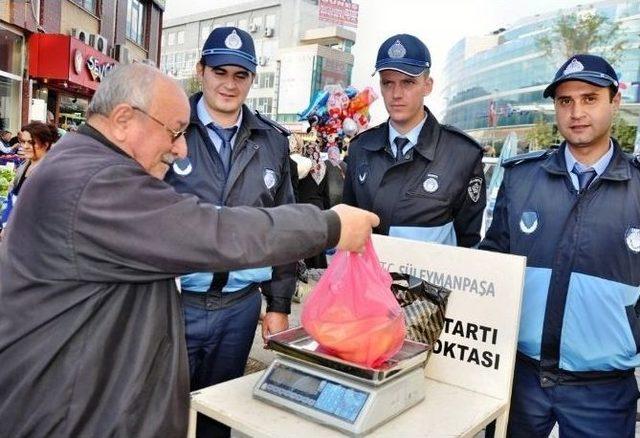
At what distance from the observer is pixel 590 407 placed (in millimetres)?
1978

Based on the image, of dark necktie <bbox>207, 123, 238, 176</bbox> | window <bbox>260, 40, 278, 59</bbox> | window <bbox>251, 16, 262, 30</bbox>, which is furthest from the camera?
window <bbox>251, 16, 262, 30</bbox>

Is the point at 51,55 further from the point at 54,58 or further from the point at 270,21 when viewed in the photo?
the point at 270,21

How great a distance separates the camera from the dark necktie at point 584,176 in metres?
2.07

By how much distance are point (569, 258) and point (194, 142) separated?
1.59 meters

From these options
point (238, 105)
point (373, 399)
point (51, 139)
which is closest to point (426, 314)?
point (373, 399)

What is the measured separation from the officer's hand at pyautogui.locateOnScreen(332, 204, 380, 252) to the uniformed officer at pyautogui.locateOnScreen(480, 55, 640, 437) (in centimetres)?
89

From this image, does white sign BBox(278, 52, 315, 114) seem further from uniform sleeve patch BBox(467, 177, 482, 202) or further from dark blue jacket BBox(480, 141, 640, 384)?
dark blue jacket BBox(480, 141, 640, 384)

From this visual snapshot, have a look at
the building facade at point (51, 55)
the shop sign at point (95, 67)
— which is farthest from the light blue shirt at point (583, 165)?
the shop sign at point (95, 67)

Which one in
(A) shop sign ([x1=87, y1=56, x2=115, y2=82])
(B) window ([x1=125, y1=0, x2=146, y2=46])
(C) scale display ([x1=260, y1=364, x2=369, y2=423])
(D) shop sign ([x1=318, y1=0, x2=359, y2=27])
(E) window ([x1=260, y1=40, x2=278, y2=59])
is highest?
(E) window ([x1=260, y1=40, x2=278, y2=59])

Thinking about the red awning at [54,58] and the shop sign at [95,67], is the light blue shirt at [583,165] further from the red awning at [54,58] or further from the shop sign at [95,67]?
the shop sign at [95,67]

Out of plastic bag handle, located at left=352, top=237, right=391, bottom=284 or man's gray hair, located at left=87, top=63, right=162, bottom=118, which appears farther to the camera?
plastic bag handle, located at left=352, top=237, right=391, bottom=284

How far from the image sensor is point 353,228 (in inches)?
57.9

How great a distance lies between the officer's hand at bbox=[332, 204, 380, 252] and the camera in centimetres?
146

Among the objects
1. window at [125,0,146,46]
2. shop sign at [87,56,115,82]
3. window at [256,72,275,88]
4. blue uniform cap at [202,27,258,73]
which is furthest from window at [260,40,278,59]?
blue uniform cap at [202,27,258,73]
